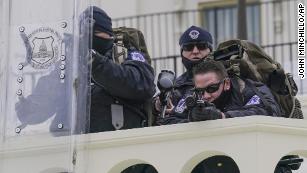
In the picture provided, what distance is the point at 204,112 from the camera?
6.73 meters

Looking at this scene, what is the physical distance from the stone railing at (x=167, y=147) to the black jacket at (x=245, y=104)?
20 cm

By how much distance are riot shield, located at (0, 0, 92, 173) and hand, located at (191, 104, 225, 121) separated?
22.2 inches

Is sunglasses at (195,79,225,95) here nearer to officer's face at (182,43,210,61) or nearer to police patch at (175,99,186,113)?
police patch at (175,99,186,113)

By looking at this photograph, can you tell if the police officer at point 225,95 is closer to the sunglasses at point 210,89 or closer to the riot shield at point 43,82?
the sunglasses at point 210,89

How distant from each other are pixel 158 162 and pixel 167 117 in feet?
1.42

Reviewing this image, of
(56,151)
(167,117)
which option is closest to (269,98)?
(167,117)

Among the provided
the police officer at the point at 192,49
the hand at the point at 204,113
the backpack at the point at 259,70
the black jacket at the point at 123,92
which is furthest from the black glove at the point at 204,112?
the police officer at the point at 192,49

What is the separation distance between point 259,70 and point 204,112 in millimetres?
1092

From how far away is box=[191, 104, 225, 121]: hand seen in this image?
670 centimetres

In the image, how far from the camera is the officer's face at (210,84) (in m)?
7.07

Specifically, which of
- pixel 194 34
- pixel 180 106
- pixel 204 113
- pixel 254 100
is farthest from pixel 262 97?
pixel 194 34

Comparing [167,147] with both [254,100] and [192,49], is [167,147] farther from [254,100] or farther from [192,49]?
[192,49]

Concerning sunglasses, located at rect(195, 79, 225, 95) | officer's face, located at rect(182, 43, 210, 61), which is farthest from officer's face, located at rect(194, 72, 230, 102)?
officer's face, located at rect(182, 43, 210, 61)

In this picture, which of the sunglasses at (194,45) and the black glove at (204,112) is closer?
the black glove at (204,112)
